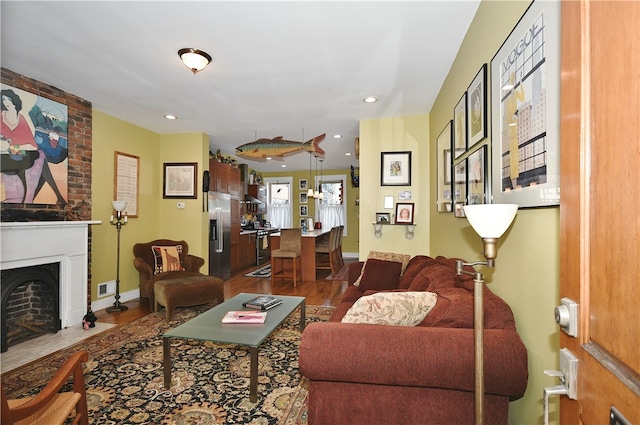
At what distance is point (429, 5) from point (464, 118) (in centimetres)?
83

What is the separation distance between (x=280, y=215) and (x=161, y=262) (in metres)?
5.48

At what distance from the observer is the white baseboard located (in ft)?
13.3

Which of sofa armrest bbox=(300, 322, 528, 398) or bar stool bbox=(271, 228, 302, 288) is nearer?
sofa armrest bbox=(300, 322, 528, 398)

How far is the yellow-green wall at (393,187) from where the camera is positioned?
4293 millimetres

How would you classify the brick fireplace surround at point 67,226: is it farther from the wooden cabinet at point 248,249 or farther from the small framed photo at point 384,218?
the small framed photo at point 384,218

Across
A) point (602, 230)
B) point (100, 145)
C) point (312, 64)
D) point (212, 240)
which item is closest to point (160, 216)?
point (212, 240)

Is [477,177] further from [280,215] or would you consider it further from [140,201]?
[280,215]

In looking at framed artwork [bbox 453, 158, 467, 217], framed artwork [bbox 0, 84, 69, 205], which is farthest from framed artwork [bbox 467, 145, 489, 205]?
framed artwork [bbox 0, 84, 69, 205]

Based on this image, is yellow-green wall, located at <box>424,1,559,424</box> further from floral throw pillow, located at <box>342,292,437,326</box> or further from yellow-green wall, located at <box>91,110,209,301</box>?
yellow-green wall, located at <box>91,110,209,301</box>

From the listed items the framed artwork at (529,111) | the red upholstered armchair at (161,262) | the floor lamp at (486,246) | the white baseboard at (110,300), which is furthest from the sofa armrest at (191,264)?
the floor lamp at (486,246)

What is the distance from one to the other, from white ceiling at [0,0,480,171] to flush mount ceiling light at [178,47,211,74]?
0.18 feet

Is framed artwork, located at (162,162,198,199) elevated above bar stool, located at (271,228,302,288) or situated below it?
above

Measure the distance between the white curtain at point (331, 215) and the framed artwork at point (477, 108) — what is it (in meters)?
6.81

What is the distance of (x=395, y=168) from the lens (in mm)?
4398
